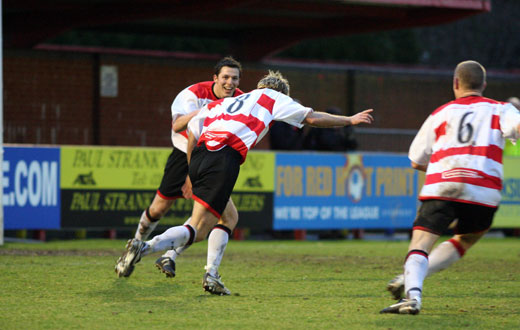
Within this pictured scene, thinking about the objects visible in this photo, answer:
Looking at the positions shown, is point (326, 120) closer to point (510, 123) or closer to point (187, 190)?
point (510, 123)

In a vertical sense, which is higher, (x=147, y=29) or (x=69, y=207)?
(x=147, y=29)

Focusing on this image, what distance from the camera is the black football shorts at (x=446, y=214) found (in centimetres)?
680

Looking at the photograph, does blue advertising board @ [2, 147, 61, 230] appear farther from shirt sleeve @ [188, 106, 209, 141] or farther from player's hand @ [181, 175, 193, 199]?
shirt sleeve @ [188, 106, 209, 141]

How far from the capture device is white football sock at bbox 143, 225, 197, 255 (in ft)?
25.4

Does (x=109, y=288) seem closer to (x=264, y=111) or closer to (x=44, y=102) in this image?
(x=264, y=111)

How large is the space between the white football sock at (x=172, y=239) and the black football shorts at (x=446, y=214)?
1906 millimetres

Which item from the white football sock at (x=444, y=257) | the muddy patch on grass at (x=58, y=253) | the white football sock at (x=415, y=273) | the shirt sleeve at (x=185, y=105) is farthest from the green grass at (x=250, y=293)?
the shirt sleeve at (x=185, y=105)

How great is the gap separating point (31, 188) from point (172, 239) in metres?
6.88

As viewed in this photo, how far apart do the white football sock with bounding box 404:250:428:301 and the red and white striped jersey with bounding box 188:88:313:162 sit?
165 cm

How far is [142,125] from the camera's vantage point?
21250 millimetres

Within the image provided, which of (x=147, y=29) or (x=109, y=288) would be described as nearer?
(x=109, y=288)

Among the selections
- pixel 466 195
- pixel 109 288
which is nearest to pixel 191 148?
pixel 109 288

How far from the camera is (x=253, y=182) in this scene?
1576 centimetres

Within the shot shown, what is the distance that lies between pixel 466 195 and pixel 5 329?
317 cm
